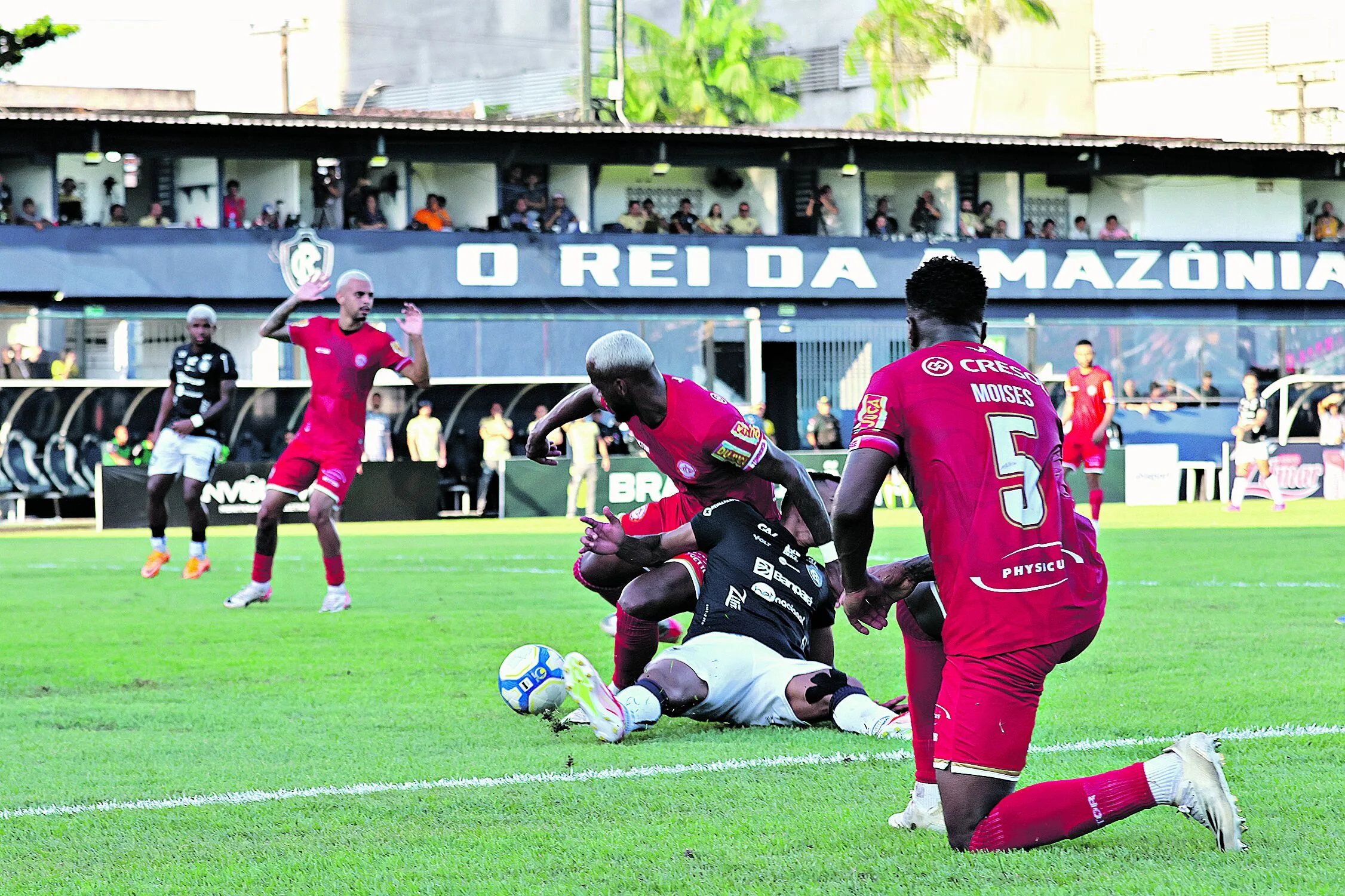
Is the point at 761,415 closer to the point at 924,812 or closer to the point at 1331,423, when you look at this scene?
the point at 1331,423

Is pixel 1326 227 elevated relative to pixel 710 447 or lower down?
elevated

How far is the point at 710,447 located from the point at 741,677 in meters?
0.95

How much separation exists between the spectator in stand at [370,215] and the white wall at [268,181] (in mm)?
1329

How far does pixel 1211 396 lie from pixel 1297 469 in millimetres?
2056

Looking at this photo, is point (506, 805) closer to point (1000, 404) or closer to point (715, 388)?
point (1000, 404)

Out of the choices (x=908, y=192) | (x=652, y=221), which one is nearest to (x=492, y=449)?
(x=652, y=221)

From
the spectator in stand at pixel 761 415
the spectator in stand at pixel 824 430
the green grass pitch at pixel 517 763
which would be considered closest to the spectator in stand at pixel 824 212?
the spectator in stand at pixel 824 430

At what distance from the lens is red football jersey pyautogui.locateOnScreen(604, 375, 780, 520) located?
6.79 m

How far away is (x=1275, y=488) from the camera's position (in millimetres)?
26719

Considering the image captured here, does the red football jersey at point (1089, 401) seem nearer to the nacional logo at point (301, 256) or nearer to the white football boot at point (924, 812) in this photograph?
the nacional logo at point (301, 256)

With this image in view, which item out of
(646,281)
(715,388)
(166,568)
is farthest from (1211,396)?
(166,568)

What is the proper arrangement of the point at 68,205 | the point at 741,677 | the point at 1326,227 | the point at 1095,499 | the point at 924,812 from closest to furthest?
the point at 924,812, the point at 741,677, the point at 1095,499, the point at 68,205, the point at 1326,227

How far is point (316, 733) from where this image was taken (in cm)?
670

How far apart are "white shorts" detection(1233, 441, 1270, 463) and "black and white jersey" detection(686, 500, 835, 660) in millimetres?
21020
